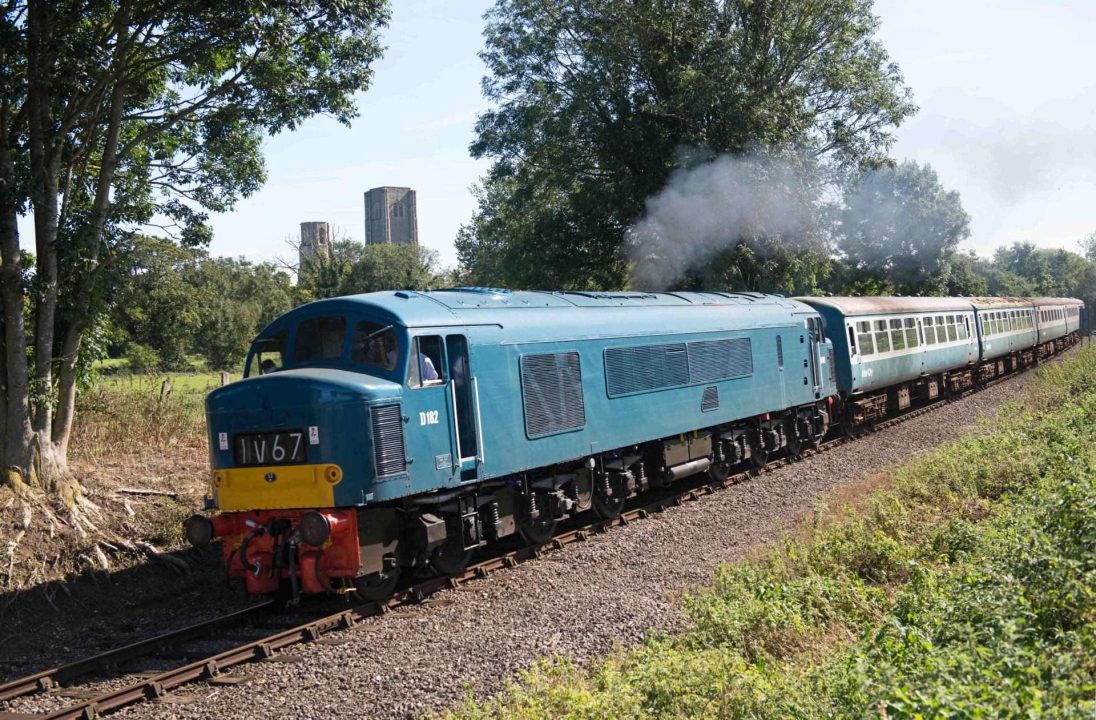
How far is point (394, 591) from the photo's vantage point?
9.94 m

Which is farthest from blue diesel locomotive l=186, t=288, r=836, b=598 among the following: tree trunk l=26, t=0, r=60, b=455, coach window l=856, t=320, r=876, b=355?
coach window l=856, t=320, r=876, b=355

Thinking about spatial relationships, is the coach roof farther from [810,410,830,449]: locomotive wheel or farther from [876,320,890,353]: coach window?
[876,320,890,353]: coach window

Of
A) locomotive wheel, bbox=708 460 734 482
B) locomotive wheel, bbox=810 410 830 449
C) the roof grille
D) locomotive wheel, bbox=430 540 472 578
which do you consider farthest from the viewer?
locomotive wheel, bbox=810 410 830 449

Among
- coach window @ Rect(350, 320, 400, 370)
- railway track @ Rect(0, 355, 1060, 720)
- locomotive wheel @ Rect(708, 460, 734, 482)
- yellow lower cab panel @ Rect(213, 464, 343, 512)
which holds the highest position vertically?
coach window @ Rect(350, 320, 400, 370)

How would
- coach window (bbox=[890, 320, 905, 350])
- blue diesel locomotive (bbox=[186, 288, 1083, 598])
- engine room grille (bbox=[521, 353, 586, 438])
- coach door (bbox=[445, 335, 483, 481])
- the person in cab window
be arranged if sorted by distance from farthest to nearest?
coach window (bbox=[890, 320, 905, 350]) → engine room grille (bbox=[521, 353, 586, 438]) → coach door (bbox=[445, 335, 483, 481]) → the person in cab window → blue diesel locomotive (bbox=[186, 288, 1083, 598])

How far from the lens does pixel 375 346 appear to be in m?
9.42

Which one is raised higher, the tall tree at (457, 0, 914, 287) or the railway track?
the tall tree at (457, 0, 914, 287)

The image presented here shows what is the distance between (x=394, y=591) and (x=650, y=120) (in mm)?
20154

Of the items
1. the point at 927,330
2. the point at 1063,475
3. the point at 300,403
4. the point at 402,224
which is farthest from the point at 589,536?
the point at 402,224

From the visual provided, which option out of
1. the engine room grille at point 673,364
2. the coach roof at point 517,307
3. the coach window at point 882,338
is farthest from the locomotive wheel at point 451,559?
the coach window at point 882,338

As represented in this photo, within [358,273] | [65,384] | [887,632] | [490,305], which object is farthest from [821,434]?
[358,273]

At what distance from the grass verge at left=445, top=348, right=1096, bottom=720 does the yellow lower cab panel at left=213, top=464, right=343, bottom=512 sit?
2848mm

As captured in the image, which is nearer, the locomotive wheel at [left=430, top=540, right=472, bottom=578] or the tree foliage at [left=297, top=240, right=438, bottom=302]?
the locomotive wheel at [left=430, top=540, right=472, bottom=578]

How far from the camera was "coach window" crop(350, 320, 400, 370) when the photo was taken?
9.31 m
